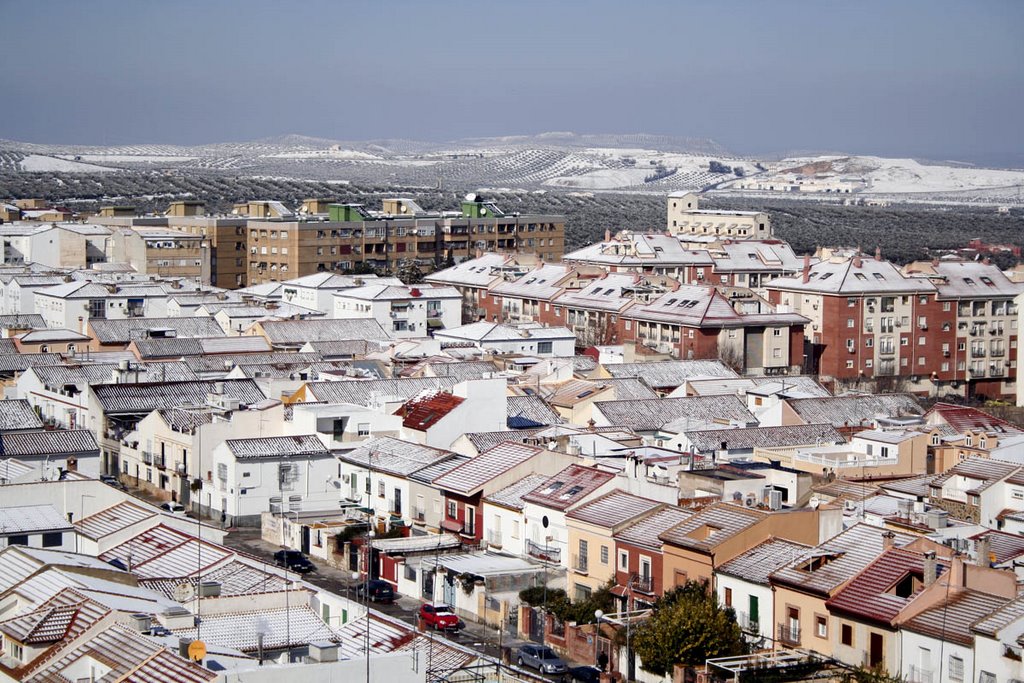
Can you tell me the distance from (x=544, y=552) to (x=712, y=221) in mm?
63880

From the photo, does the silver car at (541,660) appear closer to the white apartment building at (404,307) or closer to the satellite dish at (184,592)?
the satellite dish at (184,592)

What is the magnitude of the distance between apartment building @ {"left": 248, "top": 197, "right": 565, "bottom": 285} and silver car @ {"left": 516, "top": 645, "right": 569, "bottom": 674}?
40174 mm

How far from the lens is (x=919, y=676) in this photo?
1664 centimetres

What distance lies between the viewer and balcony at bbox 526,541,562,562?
2161 cm

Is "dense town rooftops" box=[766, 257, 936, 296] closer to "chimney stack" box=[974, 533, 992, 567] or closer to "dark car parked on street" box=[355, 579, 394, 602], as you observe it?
"dark car parked on street" box=[355, 579, 394, 602]

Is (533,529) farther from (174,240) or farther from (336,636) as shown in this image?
(174,240)

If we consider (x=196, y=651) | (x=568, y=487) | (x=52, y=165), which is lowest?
(x=568, y=487)

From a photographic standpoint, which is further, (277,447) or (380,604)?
(277,447)

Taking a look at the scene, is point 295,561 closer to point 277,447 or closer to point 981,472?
point 277,447

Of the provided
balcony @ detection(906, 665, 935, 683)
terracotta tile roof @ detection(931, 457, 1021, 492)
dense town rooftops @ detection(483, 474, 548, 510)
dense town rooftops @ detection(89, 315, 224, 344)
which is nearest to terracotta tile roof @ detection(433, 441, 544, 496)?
dense town rooftops @ detection(483, 474, 548, 510)

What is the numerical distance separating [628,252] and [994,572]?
40.8 meters

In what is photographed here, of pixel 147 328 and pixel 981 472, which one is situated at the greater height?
pixel 147 328

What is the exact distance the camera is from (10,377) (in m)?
35.3

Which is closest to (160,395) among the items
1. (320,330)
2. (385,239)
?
(320,330)
